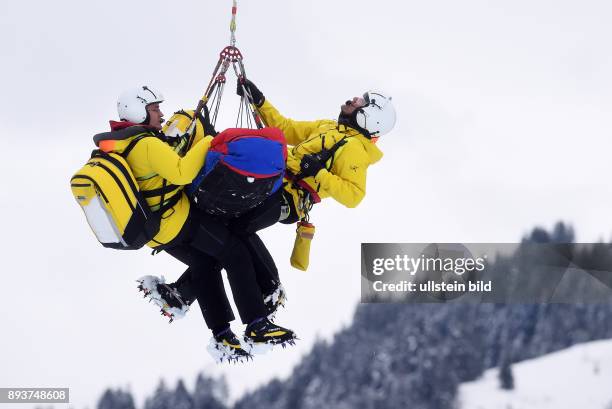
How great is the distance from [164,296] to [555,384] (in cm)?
7810

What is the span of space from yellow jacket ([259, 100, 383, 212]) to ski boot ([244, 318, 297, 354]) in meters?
1.19

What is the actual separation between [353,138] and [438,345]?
84383 mm

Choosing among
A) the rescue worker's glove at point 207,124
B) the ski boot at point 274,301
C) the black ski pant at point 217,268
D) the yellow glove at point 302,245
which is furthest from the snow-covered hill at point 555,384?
the rescue worker's glove at point 207,124

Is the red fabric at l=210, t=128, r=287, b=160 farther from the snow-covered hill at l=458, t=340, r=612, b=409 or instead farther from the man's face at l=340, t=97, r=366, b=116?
the snow-covered hill at l=458, t=340, r=612, b=409

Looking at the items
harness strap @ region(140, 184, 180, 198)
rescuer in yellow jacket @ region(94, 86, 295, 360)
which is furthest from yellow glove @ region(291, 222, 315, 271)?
harness strap @ region(140, 184, 180, 198)

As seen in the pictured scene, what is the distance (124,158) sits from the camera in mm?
9109

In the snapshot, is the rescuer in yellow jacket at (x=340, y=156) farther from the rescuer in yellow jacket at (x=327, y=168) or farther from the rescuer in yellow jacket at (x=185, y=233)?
the rescuer in yellow jacket at (x=185, y=233)

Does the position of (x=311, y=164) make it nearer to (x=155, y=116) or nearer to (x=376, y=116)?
(x=376, y=116)

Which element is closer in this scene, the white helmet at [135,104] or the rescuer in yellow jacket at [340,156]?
the white helmet at [135,104]

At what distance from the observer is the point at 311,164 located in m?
9.89

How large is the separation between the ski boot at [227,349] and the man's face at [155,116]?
77.0 inches

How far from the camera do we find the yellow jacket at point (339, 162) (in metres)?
9.88

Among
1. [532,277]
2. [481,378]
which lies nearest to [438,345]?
[481,378]

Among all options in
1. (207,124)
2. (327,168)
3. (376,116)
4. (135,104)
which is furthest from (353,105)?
(135,104)
